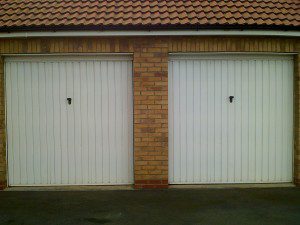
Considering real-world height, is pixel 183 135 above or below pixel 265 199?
above

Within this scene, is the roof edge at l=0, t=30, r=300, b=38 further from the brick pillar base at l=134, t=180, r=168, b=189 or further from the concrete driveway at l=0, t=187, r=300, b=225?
the concrete driveway at l=0, t=187, r=300, b=225

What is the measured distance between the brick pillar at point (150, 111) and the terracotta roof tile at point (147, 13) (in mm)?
526

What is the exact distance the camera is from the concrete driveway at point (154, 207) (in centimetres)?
599

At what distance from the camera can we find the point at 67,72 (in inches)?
311

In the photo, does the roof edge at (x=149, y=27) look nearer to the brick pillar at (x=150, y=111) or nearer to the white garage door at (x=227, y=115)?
the brick pillar at (x=150, y=111)

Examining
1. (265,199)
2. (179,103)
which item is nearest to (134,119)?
(179,103)

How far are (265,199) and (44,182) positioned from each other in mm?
4000

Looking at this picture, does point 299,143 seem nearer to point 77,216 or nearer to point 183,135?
point 183,135

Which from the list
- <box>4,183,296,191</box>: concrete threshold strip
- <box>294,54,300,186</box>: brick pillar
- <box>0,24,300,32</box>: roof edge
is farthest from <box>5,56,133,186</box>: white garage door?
<box>294,54,300,186</box>: brick pillar

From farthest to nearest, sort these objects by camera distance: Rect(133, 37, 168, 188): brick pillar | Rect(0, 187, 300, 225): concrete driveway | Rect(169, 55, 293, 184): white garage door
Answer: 1. Rect(169, 55, 293, 184): white garage door
2. Rect(133, 37, 168, 188): brick pillar
3. Rect(0, 187, 300, 225): concrete driveway

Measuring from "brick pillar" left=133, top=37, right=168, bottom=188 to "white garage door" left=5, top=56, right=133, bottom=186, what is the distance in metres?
0.26

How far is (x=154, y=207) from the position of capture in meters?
6.57

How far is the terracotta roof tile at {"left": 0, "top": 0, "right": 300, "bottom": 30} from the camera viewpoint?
Result: 745 centimetres

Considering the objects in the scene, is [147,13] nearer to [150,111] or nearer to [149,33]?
[149,33]
